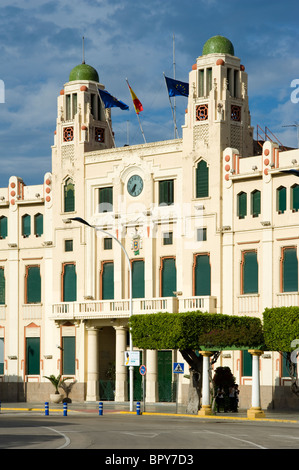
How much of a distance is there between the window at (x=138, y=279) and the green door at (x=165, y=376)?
4.38 metres

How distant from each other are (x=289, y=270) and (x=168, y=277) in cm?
962

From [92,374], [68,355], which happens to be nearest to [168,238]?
[92,374]

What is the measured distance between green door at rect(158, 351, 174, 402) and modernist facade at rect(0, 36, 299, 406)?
0.07 m

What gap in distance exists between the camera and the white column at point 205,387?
175 ft

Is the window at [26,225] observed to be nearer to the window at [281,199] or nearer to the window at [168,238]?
the window at [168,238]

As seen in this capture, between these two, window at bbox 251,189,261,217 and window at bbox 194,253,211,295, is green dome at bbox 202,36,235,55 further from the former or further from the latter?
window at bbox 194,253,211,295

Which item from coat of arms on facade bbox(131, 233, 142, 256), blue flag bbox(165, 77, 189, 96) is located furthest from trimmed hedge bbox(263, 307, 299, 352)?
blue flag bbox(165, 77, 189, 96)

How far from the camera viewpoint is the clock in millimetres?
68188

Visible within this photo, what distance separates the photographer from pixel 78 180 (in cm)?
7106

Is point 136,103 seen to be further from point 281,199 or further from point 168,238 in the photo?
point 281,199

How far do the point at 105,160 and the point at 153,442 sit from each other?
39548mm

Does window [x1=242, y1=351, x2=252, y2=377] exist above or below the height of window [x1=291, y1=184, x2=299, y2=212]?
below

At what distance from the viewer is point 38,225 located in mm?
73688
